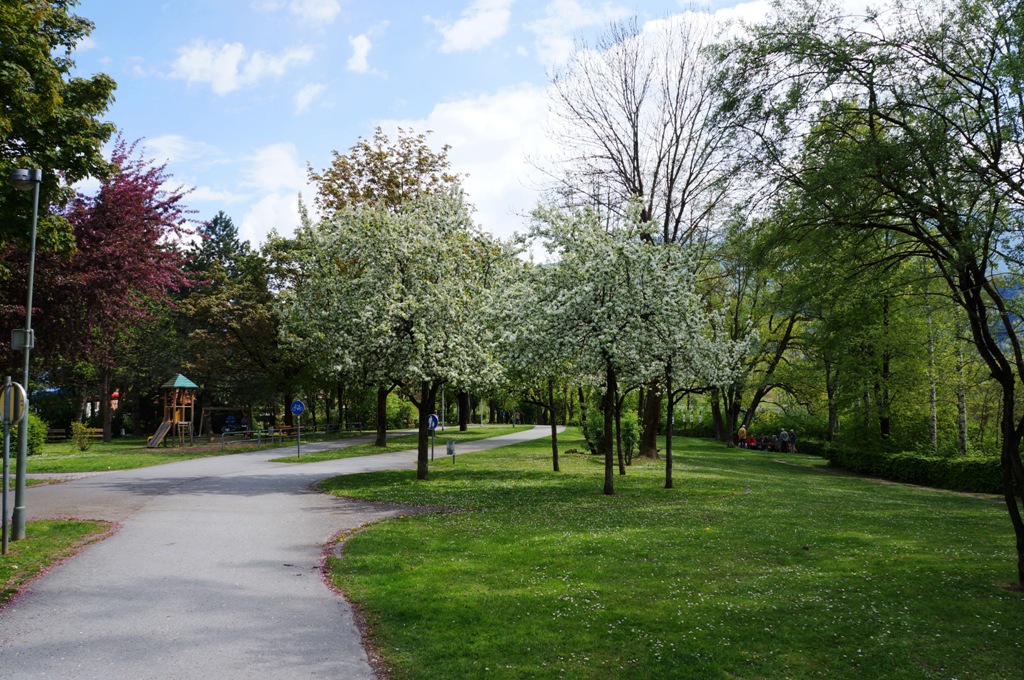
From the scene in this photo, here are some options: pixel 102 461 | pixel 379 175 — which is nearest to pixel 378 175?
pixel 379 175

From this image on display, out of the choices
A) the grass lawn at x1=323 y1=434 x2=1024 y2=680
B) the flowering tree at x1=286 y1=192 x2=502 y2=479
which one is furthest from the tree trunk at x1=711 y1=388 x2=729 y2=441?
the flowering tree at x1=286 y1=192 x2=502 y2=479

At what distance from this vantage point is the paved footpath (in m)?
5.85

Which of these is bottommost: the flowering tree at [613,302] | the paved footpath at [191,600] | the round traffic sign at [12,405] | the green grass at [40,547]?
the paved footpath at [191,600]

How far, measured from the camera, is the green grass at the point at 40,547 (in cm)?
851

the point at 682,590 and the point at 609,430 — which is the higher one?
the point at 609,430

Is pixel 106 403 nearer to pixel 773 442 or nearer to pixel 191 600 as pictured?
pixel 191 600

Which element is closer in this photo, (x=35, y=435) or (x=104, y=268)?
(x=104, y=268)

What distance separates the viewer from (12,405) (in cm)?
1034

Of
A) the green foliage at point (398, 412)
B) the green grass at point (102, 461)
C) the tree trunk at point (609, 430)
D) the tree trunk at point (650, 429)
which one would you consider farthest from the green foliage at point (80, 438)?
the tree trunk at point (609, 430)

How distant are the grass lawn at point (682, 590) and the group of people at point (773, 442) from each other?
26.9 m

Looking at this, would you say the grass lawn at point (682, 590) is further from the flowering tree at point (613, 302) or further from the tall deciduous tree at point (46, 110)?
the tall deciduous tree at point (46, 110)

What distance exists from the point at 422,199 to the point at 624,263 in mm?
7098

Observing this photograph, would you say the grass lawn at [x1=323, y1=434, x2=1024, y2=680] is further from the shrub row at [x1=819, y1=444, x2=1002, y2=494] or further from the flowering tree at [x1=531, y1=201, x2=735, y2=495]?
the shrub row at [x1=819, y1=444, x2=1002, y2=494]

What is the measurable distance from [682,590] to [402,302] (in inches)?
462
